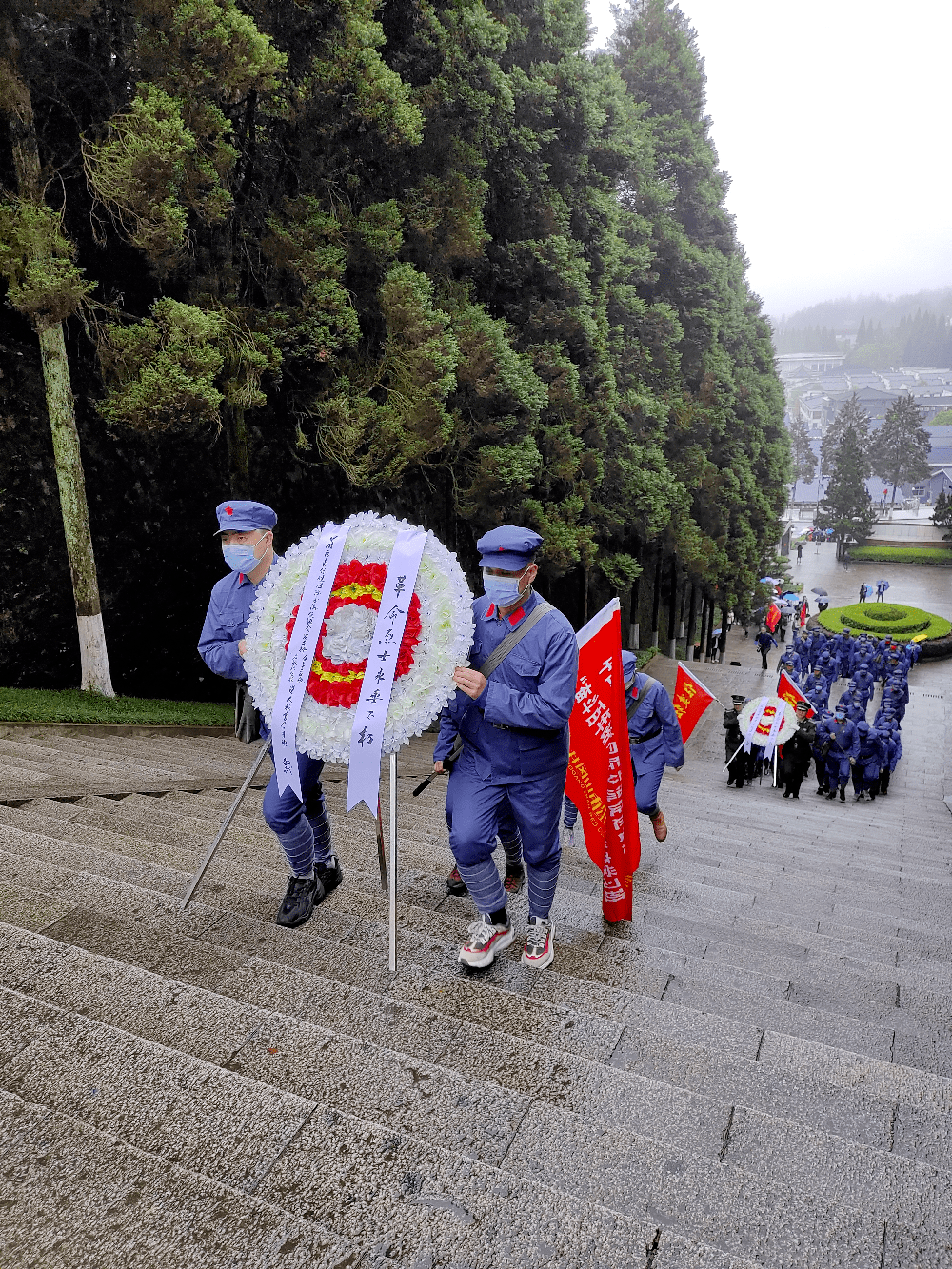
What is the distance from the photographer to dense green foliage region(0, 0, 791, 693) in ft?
28.9

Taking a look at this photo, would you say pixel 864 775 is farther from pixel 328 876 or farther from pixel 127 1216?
pixel 127 1216

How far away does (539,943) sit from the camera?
345cm

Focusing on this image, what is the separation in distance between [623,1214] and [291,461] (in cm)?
1179

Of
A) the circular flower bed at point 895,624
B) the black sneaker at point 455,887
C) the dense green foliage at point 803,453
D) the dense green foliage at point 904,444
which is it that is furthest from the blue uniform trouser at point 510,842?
the dense green foliage at point 803,453

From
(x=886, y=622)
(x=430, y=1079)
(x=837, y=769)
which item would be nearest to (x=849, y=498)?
(x=886, y=622)

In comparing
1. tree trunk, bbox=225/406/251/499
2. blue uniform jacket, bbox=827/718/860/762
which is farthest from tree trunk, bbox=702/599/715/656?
tree trunk, bbox=225/406/251/499

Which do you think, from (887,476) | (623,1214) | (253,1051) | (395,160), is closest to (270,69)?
(395,160)

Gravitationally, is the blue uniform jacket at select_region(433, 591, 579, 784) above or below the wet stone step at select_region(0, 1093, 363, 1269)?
above

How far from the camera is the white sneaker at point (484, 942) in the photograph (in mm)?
3301

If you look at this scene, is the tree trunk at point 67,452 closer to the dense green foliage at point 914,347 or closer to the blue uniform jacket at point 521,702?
the blue uniform jacket at point 521,702

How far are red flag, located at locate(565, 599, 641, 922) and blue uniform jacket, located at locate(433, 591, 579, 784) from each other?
0.74 meters

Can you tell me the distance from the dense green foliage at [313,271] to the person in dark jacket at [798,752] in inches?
186

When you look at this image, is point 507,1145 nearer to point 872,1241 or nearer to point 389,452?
point 872,1241

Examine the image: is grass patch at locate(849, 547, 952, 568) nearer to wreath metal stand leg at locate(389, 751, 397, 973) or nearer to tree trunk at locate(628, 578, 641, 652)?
tree trunk at locate(628, 578, 641, 652)
